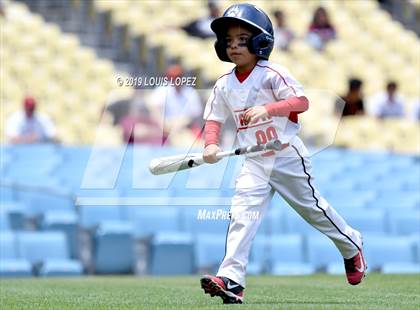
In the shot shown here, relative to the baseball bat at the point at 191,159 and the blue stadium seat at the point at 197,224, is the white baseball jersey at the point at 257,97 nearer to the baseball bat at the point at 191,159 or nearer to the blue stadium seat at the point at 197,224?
the baseball bat at the point at 191,159

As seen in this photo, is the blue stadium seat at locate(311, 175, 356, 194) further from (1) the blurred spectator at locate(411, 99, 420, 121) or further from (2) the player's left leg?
(2) the player's left leg

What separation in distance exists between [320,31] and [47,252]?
8.67 meters

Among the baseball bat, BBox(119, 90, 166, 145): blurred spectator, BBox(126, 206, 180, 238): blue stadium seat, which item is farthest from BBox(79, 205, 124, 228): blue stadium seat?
the baseball bat

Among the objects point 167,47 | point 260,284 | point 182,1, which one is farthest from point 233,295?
point 182,1

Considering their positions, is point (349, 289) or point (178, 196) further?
point (178, 196)

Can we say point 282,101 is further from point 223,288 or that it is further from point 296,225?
point 296,225

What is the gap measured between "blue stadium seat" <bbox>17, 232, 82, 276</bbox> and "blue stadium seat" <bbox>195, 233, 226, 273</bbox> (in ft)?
3.68

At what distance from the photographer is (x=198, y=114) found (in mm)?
13633

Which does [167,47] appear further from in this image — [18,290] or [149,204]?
[18,290]

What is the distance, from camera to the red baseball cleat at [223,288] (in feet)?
20.8

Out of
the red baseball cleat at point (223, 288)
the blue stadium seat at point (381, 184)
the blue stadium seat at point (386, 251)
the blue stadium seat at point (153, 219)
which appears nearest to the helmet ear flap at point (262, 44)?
the red baseball cleat at point (223, 288)

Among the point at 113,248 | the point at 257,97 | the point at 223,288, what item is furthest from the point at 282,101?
the point at 113,248

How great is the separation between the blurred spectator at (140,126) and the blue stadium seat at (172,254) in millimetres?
1843

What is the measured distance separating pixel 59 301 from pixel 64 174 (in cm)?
628
